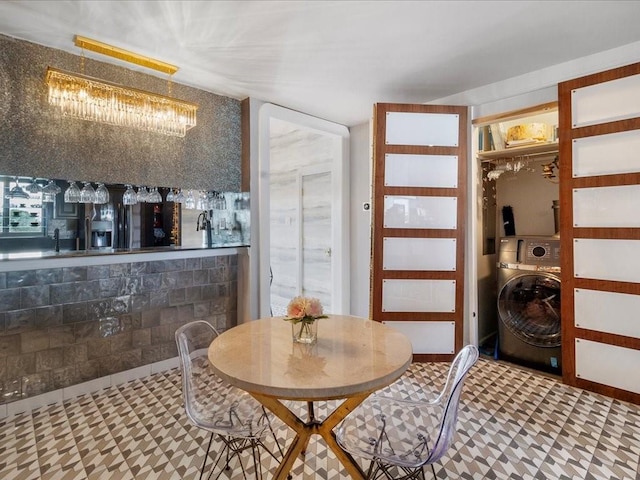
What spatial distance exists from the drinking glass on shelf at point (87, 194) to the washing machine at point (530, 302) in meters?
3.84

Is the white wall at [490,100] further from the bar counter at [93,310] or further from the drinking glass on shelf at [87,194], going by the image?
the drinking glass on shelf at [87,194]

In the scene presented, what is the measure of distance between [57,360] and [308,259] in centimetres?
311

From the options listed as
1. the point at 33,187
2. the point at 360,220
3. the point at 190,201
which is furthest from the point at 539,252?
the point at 33,187

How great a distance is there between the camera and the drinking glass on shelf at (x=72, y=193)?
2559 millimetres

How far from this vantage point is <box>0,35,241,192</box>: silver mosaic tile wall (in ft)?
7.64

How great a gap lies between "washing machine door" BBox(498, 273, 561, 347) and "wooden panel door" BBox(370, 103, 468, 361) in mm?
583

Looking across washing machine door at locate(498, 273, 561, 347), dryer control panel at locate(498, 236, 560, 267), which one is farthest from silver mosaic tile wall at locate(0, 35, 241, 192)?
washing machine door at locate(498, 273, 561, 347)

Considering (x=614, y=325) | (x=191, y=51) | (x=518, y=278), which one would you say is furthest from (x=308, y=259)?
(x=614, y=325)

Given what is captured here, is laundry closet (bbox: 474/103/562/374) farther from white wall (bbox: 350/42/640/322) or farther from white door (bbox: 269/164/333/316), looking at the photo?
white door (bbox: 269/164/333/316)

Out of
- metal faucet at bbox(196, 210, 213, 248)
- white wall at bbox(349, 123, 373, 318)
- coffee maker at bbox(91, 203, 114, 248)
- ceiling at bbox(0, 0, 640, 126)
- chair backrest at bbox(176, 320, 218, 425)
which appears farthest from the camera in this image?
white wall at bbox(349, 123, 373, 318)

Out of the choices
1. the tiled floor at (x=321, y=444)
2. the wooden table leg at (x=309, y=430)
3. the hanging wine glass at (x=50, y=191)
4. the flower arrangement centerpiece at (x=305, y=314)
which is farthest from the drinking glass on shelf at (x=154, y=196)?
→ the wooden table leg at (x=309, y=430)

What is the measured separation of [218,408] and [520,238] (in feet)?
10.5

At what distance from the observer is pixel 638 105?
8.03 feet

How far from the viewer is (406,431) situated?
1554 mm
